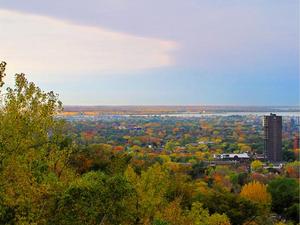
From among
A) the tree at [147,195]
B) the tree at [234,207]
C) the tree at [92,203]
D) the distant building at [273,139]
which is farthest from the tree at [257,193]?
the distant building at [273,139]

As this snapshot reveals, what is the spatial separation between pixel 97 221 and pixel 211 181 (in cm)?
2784

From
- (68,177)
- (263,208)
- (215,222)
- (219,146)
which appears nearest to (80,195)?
(68,177)

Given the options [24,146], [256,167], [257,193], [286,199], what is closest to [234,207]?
[257,193]

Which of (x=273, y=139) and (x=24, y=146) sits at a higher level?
(x=24, y=146)

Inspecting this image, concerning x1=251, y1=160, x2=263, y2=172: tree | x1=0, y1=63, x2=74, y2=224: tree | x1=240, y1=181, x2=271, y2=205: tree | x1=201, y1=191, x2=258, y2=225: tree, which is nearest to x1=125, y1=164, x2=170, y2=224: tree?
x1=0, y1=63, x2=74, y2=224: tree

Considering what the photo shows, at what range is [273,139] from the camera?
73.3 metres

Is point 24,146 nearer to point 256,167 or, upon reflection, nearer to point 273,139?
point 256,167

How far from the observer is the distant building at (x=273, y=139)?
67.9 metres

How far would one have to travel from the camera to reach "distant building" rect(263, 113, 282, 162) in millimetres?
67938

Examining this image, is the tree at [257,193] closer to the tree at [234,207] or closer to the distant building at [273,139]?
the tree at [234,207]


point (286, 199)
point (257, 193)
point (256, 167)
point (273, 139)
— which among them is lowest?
point (256, 167)

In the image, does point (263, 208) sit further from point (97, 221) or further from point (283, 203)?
point (97, 221)

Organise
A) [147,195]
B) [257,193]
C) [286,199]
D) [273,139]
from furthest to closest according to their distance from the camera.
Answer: [273,139], [286,199], [257,193], [147,195]

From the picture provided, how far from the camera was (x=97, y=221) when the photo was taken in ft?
35.5
